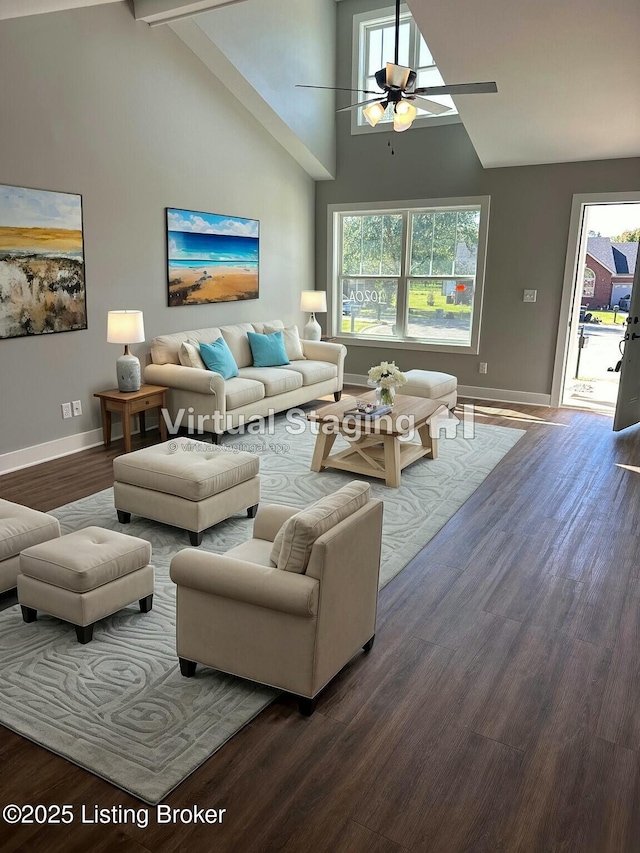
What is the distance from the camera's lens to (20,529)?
3123 mm

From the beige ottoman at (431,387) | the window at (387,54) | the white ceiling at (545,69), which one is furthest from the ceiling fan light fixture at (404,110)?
the window at (387,54)

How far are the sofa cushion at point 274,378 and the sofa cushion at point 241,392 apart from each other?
3.9 inches

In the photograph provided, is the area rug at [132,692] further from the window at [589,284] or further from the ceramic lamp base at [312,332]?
the window at [589,284]

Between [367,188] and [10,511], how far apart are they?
623 cm

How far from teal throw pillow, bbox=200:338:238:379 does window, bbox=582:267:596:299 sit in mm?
4749

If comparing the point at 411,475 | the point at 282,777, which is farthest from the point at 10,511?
the point at 411,475

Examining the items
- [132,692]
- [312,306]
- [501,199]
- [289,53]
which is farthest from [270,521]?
[289,53]

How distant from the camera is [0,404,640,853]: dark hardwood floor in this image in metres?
1.90

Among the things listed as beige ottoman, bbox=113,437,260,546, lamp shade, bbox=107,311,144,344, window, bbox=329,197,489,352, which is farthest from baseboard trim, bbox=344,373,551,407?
beige ottoman, bbox=113,437,260,546

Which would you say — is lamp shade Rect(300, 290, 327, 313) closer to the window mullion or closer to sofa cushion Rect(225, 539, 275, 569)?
the window mullion

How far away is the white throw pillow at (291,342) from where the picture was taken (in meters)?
7.19

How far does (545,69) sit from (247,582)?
16.6 feet

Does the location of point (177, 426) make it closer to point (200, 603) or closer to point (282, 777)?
point (200, 603)

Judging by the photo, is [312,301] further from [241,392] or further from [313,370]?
[241,392]
